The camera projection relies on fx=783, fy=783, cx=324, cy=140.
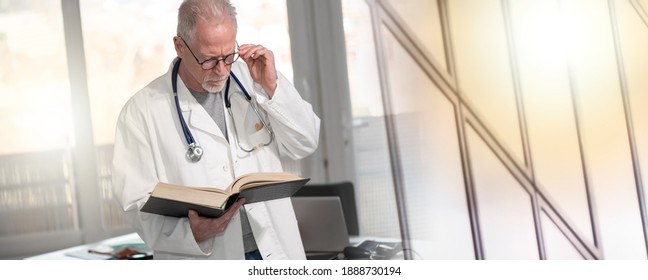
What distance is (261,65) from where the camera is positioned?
7.97 feet

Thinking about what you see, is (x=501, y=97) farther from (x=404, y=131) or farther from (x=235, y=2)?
(x=235, y=2)

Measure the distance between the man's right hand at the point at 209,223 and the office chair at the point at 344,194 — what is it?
0.61 meters

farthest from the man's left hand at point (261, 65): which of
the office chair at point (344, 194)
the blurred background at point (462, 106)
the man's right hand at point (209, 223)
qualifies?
the office chair at point (344, 194)

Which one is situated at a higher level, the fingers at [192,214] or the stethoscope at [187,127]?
the stethoscope at [187,127]

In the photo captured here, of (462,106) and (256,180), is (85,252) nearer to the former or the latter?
(256,180)

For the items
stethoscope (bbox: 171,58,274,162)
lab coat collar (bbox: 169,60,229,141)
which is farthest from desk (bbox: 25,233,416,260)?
lab coat collar (bbox: 169,60,229,141)

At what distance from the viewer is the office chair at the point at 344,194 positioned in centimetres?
292

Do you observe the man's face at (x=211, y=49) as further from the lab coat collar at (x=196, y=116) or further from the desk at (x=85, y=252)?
the desk at (x=85, y=252)

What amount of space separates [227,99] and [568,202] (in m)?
1.16

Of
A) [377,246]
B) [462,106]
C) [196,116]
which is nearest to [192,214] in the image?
[196,116]

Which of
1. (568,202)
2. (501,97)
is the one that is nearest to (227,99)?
(501,97)

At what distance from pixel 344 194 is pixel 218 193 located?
924 mm

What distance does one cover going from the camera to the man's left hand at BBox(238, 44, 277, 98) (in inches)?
94.4

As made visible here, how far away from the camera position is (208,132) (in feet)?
7.95
